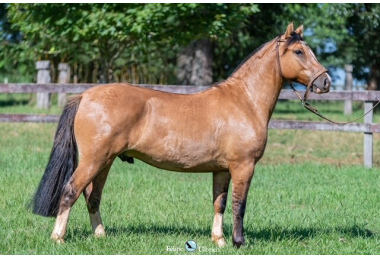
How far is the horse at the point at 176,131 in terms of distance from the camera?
6559mm

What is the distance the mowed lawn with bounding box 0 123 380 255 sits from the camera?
22.1 ft

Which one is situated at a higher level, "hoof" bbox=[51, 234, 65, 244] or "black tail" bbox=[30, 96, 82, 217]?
"black tail" bbox=[30, 96, 82, 217]

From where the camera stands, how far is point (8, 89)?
1395 centimetres

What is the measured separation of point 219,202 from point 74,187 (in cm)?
144

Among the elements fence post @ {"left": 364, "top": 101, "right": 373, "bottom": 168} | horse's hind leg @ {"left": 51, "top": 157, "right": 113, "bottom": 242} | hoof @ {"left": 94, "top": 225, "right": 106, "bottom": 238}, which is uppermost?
horse's hind leg @ {"left": 51, "top": 157, "right": 113, "bottom": 242}

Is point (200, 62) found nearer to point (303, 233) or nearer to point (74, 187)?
point (303, 233)

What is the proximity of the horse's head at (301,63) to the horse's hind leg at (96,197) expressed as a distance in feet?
6.55

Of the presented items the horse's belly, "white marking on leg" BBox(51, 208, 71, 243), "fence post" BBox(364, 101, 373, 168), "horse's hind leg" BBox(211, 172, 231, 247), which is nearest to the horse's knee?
"white marking on leg" BBox(51, 208, 71, 243)

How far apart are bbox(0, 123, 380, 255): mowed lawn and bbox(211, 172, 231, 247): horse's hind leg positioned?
117mm

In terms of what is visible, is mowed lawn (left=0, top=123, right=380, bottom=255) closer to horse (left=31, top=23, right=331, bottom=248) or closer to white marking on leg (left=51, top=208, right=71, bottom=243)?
white marking on leg (left=51, top=208, right=71, bottom=243)

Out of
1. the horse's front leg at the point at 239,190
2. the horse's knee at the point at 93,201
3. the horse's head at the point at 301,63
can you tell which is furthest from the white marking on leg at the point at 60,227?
the horse's head at the point at 301,63

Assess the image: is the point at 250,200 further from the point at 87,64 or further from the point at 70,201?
the point at 87,64

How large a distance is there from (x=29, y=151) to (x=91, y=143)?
7.88 m

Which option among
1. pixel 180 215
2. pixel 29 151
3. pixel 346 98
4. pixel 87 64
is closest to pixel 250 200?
pixel 180 215
